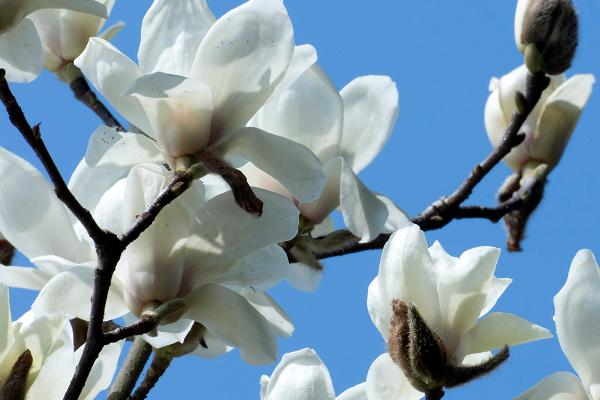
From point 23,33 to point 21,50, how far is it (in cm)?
1

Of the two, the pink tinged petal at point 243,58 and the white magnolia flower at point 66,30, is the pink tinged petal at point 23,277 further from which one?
the white magnolia flower at point 66,30

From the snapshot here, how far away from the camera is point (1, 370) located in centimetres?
110

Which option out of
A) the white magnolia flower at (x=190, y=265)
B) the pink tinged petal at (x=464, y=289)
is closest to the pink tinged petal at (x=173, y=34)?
the white magnolia flower at (x=190, y=265)

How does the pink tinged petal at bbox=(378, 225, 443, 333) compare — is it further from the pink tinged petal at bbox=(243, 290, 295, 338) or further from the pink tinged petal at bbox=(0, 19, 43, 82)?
the pink tinged petal at bbox=(0, 19, 43, 82)

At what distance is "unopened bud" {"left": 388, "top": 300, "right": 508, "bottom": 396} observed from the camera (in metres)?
1.07

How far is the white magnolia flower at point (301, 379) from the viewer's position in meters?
1.11

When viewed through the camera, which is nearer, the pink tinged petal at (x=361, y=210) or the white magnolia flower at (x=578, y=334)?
the white magnolia flower at (x=578, y=334)

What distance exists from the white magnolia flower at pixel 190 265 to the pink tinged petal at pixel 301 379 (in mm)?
66

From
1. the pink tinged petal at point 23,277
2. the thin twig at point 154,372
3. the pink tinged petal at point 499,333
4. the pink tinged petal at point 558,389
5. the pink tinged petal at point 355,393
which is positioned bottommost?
the pink tinged petal at point 355,393

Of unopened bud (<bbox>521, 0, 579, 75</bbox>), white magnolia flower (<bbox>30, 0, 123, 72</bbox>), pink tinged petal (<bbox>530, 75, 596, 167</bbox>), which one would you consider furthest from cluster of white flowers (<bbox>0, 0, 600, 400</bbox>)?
pink tinged petal (<bbox>530, 75, 596, 167</bbox>)

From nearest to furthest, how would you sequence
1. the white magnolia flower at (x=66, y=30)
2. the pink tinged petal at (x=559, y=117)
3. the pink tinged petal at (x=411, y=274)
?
the pink tinged petal at (x=411, y=274) < the white magnolia flower at (x=66, y=30) < the pink tinged petal at (x=559, y=117)

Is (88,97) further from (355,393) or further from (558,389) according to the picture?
(558,389)

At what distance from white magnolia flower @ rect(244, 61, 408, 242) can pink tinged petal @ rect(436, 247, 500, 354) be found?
9 centimetres

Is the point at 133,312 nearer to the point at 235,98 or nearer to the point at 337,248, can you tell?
the point at 235,98
